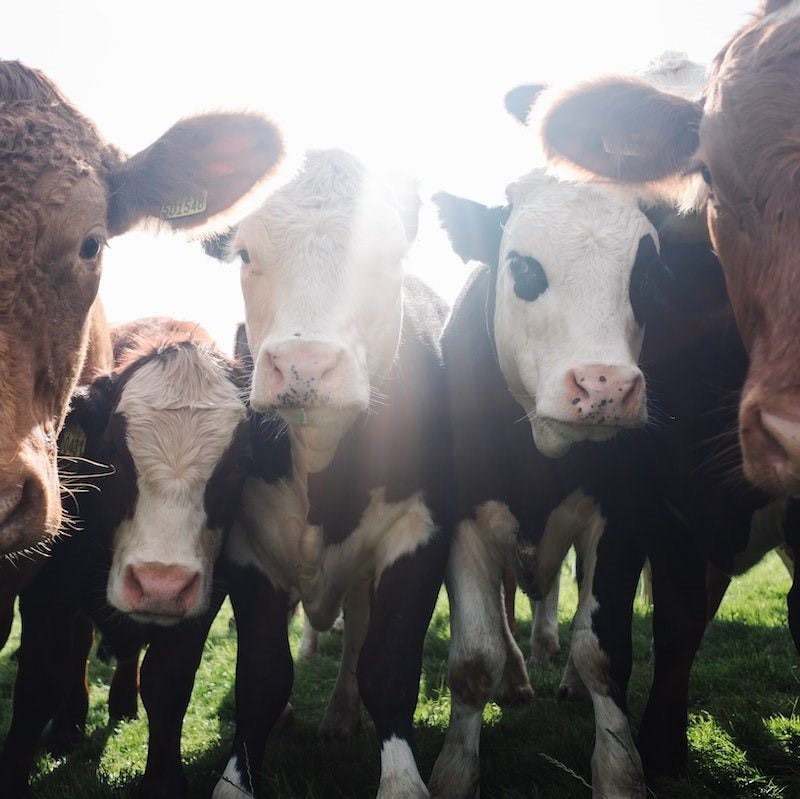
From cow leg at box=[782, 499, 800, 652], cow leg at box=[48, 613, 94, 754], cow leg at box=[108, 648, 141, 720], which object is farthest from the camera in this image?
cow leg at box=[108, 648, 141, 720]

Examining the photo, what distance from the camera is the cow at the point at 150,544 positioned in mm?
3609

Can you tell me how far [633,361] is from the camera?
348 centimetres

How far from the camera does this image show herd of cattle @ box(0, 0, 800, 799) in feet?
10.4

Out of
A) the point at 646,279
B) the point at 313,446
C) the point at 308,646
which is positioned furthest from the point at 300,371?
the point at 308,646

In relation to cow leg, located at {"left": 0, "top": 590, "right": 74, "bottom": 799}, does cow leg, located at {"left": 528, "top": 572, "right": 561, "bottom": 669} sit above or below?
below

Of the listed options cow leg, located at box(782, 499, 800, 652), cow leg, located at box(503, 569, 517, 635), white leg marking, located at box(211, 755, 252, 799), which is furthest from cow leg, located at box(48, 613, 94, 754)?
cow leg, located at box(782, 499, 800, 652)

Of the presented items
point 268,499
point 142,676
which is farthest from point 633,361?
point 142,676

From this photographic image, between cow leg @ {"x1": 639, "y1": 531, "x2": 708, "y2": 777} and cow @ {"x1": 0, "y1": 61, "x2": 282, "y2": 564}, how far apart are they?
261cm

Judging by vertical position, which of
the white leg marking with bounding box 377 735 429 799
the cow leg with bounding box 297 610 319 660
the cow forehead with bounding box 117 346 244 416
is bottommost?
the cow leg with bounding box 297 610 319 660

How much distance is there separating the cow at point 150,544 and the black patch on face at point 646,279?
5.40 ft

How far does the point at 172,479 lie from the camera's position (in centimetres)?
386

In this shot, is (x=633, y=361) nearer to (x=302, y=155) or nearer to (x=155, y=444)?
(x=302, y=155)

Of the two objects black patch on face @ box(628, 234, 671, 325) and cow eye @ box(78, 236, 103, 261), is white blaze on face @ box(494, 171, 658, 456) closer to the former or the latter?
black patch on face @ box(628, 234, 671, 325)

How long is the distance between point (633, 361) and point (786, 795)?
5.57ft
